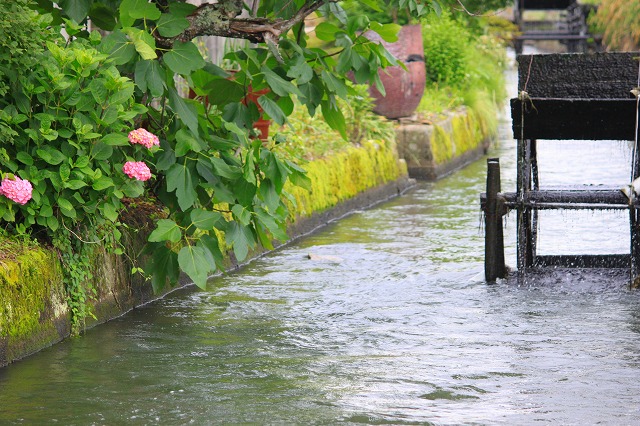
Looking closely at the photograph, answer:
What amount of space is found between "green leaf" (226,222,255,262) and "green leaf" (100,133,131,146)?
871 mm

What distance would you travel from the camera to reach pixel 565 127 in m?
9.52

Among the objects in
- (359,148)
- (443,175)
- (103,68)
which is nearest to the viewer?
(103,68)

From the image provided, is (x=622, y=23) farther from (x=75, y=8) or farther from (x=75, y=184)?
(x=75, y=184)

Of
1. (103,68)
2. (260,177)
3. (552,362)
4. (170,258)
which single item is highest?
(103,68)

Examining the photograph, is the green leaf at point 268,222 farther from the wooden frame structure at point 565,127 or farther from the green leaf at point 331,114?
the wooden frame structure at point 565,127

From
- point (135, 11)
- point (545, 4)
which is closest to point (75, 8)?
point (135, 11)

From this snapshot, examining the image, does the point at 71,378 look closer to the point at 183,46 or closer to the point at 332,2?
the point at 183,46

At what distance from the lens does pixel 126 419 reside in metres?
5.56

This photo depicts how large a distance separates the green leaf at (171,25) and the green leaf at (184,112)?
345 mm

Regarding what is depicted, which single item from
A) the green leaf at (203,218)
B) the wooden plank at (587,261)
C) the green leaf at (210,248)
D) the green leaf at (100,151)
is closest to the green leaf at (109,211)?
the green leaf at (100,151)

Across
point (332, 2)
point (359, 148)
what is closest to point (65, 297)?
point (332, 2)

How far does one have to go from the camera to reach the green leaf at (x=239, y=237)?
7043 mm

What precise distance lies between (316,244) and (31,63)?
4476 mm

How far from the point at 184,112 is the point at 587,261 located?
3.93 metres
